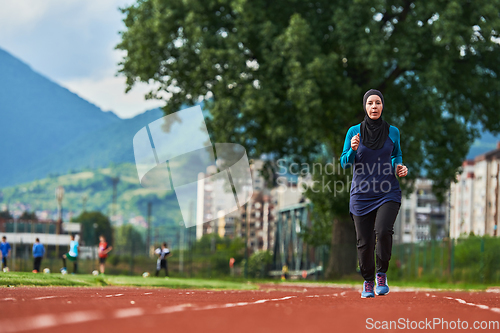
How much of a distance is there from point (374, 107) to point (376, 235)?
1475 millimetres

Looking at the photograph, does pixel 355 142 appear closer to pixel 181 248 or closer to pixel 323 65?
pixel 323 65

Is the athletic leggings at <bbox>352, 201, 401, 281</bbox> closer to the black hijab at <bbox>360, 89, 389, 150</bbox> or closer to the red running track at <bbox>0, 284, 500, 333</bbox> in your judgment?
the black hijab at <bbox>360, 89, 389, 150</bbox>

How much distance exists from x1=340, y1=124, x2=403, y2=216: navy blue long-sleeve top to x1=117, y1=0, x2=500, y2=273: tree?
51.8 ft

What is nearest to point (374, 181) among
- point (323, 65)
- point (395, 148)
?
point (395, 148)

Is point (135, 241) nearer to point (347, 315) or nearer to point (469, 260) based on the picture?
point (469, 260)

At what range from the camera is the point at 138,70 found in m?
28.0

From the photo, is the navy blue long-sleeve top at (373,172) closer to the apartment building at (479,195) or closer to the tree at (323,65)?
the tree at (323,65)

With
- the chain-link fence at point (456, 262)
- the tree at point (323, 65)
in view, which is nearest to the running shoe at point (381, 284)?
the tree at point (323, 65)

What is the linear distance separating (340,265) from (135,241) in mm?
18099

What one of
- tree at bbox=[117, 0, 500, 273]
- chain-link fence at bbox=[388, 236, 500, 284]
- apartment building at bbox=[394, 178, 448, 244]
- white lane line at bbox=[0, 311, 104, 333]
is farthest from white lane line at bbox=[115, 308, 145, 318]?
apartment building at bbox=[394, 178, 448, 244]

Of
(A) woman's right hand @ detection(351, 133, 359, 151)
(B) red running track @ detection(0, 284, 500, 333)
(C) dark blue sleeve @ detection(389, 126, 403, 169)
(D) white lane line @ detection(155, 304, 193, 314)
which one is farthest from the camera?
(C) dark blue sleeve @ detection(389, 126, 403, 169)

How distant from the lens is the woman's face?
797cm

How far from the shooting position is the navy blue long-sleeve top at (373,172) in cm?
792

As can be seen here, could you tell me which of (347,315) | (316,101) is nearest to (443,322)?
(347,315)
